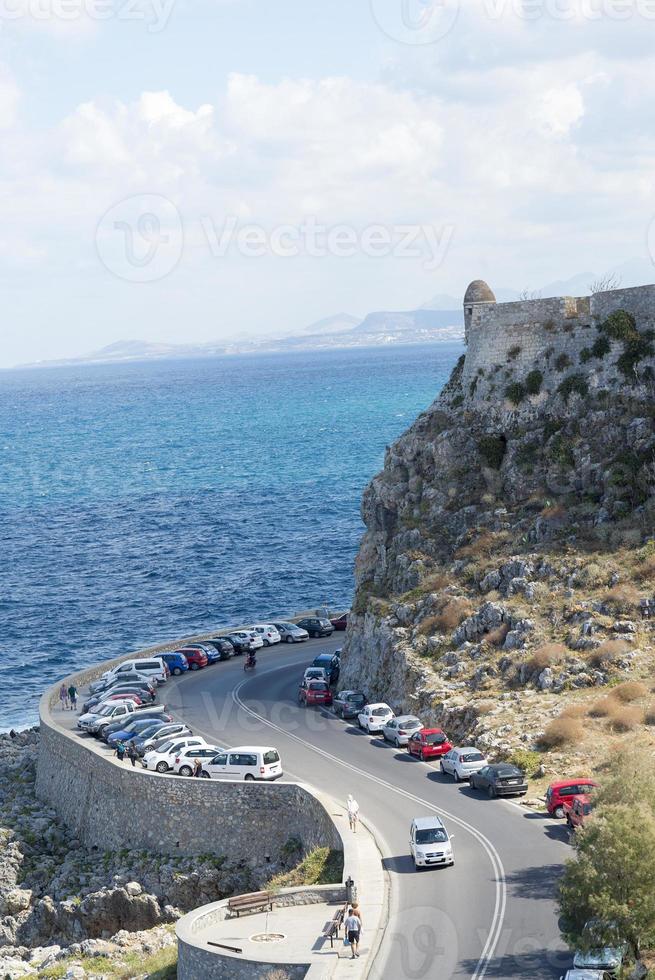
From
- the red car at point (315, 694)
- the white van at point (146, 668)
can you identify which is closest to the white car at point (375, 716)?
the red car at point (315, 694)

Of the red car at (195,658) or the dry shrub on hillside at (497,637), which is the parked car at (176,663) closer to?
the red car at (195,658)

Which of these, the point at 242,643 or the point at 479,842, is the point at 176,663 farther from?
the point at 479,842

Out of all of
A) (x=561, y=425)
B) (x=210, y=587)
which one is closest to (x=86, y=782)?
(x=561, y=425)

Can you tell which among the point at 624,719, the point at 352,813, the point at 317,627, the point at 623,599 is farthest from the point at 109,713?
the point at 624,719

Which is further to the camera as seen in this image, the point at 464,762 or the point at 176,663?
the point at 176,663

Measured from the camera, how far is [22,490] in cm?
16425

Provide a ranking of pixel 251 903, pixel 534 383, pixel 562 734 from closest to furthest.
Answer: pixel 251 903
pixel 562 734
pixel 534 383

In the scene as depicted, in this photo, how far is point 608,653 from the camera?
50.6 m

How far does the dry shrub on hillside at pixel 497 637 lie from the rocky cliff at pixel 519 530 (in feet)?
0.42

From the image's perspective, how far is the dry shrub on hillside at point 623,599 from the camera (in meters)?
52.8

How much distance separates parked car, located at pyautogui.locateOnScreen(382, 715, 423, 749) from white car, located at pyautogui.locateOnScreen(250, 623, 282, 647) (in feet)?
80.7

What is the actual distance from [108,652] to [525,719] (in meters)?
44.4

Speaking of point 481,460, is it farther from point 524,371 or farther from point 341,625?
point 341,625

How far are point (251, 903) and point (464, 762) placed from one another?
12.1 metres
